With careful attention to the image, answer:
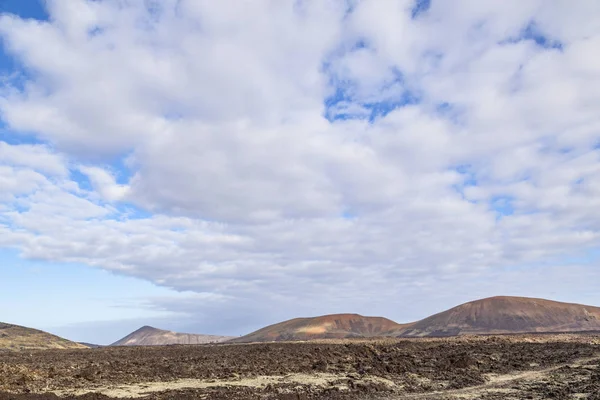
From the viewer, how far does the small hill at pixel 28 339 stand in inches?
3006

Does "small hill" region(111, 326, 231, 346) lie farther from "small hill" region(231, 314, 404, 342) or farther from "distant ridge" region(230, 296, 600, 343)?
"distant ridge" region(230, 296, 600, 343)

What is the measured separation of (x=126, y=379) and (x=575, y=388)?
77.1 ft

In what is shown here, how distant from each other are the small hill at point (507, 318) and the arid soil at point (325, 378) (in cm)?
8718

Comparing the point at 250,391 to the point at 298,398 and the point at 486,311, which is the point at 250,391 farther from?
the point at 486,311

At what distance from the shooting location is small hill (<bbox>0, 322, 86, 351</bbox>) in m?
76.4

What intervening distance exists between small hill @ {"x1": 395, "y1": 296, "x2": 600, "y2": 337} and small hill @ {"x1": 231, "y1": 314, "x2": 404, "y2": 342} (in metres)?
11.7

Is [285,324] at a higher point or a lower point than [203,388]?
higher

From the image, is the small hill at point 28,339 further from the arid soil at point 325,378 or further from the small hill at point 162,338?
the small hill at point 162,338

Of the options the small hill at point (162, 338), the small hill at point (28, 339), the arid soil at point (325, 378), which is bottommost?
the arid soil at point (325, 378)

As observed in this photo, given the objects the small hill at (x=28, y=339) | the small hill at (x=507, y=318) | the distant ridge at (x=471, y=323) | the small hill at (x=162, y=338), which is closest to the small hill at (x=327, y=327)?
the distant ridge at (x=471, y=323)

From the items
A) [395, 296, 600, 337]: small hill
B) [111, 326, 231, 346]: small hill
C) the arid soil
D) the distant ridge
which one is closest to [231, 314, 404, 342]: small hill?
the distant ridge

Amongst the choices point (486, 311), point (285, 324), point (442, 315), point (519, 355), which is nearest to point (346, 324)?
point (285, 324)

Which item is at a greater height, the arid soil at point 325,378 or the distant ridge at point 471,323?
the distant ridge at point 471,323

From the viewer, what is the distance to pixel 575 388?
21.6 m
